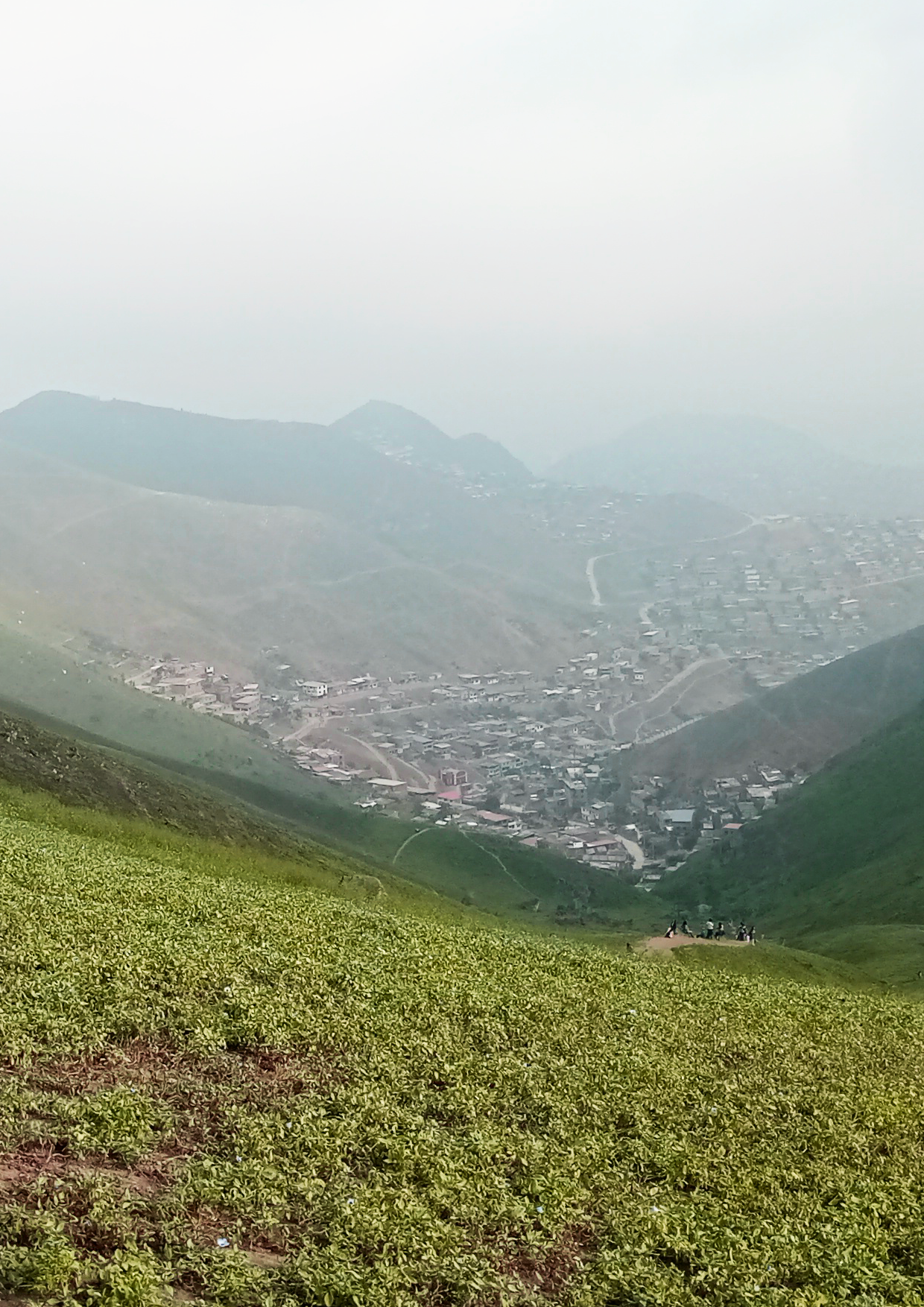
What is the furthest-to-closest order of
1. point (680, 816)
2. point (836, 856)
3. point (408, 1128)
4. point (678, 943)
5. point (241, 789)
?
point (680, 816) < point (241, 789) < point (836, 856) < point (678, 943) < point (408, 1128)

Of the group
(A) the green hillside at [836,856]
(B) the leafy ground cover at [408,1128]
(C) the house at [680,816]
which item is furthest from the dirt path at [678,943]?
(C) the house at [680,816]

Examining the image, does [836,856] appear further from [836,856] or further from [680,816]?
[680,816]

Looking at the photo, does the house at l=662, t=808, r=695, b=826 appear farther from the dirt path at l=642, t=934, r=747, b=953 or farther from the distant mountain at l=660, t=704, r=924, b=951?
the dirt path at l=642, t=934, r=747, b=953

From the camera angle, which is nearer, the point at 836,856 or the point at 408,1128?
the point at 408,1128

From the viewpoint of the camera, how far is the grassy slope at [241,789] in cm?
7238

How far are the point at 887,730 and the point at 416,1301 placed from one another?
16391 centimetres

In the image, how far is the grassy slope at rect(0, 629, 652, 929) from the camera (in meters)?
72.4

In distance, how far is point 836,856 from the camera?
404 feet

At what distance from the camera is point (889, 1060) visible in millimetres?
22094

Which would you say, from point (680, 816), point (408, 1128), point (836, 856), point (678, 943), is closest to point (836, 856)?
point (836, 856)

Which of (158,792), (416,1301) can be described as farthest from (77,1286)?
(158,792)

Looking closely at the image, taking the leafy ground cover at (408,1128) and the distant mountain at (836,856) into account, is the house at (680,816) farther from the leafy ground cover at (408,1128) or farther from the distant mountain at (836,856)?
the leafy ground cover at (408,1128)

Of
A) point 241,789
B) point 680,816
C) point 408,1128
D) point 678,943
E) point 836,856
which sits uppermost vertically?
point 836,856

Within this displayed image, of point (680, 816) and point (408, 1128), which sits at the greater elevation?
point (680, 816)
